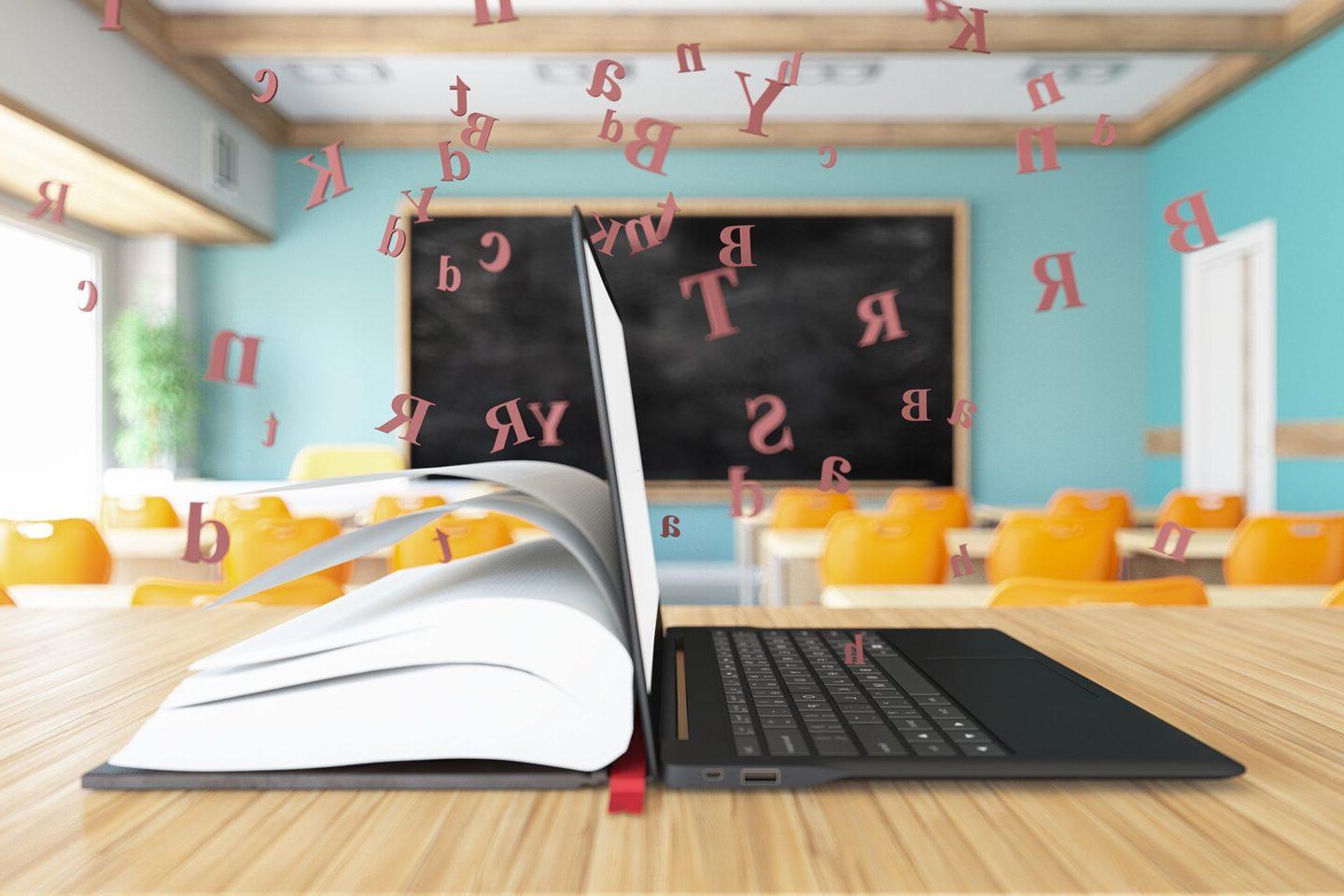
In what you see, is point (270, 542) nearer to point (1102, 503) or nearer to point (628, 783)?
point (628, 783)

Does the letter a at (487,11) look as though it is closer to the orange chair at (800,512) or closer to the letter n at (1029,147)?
the letter n at (1029,147)

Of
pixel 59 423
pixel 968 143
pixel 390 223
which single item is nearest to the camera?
pixel 390 223

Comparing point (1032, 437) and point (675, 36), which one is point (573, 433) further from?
point (1032, 437)

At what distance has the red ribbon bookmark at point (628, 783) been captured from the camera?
0.41m

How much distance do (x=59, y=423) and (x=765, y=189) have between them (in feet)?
15.9

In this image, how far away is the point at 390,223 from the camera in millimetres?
838

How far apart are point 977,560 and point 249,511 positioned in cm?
256

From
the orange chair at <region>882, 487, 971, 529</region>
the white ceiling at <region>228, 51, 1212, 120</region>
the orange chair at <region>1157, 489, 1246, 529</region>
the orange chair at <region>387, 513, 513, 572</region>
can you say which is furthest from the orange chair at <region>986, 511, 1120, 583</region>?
the white ceiling at <region>228, 51, 1212, 120</region>

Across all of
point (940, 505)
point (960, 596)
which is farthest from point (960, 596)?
point (940, 505)

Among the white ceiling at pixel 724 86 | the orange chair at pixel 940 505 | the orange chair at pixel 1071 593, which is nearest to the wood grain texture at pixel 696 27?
the white ceiling at pixel 724 86

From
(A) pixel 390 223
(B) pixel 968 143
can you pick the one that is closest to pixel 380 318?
(B) pixel 968 143

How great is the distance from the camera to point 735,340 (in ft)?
20.9

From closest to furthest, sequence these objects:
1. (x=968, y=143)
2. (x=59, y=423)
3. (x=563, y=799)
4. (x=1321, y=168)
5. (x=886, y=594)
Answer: (x=563, y=799) < (x=886, y=594) < (x=1321, y=168) < (x=59, y=423) < (x=968, y=143)

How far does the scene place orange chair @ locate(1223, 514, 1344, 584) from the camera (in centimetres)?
273
